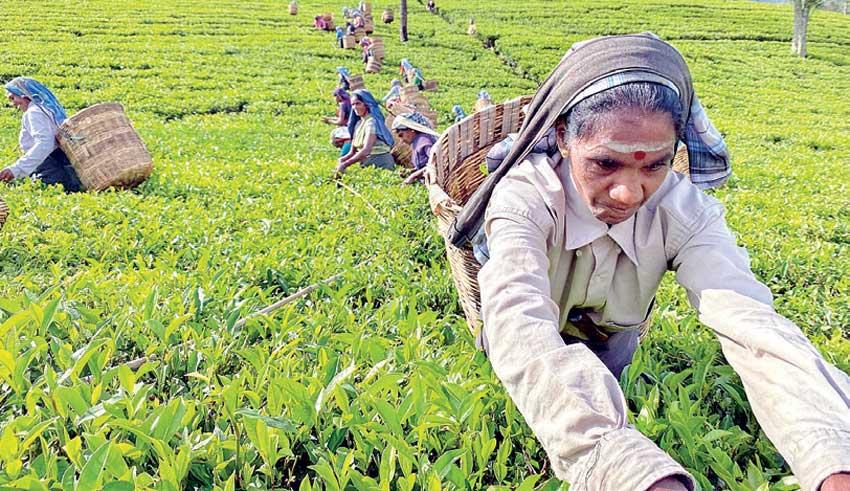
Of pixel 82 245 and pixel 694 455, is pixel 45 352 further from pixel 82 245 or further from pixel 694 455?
pixel 82 245

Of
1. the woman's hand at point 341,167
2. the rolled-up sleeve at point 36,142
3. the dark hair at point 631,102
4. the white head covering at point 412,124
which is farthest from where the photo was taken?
the white head covering at point 412,124

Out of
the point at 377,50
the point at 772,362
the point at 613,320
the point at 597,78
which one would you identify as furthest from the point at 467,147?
the point at 377,50

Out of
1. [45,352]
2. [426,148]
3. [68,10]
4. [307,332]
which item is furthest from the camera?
[68,10]

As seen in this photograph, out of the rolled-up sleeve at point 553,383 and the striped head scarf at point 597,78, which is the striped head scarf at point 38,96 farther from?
the rolled-up sleeve at point 553,383

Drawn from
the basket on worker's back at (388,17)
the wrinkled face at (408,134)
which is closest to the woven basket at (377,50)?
the basket on worker's back at (388,17)

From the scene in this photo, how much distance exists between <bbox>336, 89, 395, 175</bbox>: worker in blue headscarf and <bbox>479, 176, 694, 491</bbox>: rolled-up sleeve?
17.5 feet

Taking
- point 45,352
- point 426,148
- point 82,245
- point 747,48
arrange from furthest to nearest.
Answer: point 747,48, point 426,148, point 82,245, point 45,352

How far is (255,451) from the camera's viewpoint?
1277 millimetres

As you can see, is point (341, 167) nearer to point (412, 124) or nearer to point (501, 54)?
point (412, 124)

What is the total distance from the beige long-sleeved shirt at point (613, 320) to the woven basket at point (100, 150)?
A: 4714 mm

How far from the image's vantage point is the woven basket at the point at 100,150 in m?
5.37

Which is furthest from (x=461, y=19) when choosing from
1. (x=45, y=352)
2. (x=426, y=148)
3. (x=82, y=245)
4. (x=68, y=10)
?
(x=45, y=352)

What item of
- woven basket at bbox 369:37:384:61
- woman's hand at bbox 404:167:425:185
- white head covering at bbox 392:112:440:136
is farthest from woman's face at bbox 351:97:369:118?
woven basket at bbox 369:37:384:61

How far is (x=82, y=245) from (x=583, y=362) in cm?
326
